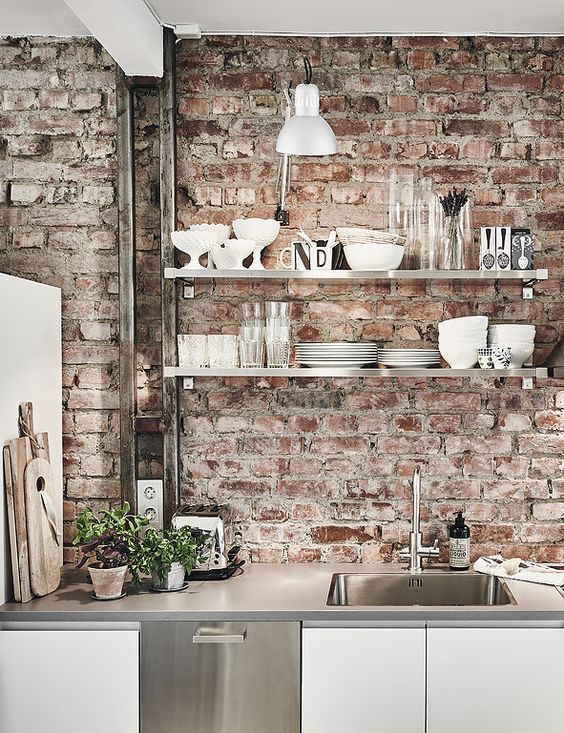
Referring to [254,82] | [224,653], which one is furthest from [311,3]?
[224,653]

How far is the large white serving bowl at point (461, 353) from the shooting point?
284 centimetres

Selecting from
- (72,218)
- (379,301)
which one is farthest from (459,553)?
(72,218)

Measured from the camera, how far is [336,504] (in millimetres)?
3047

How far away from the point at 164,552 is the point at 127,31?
5.11 feet

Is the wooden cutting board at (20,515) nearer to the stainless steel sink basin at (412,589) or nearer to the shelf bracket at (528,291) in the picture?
the stainless steel sink basin at (412,589)

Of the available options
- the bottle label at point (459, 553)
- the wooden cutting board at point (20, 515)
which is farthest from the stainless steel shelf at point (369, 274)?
the bottle label at point (459, 553)

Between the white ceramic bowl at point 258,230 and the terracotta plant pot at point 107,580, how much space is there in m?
Answer: 1.16

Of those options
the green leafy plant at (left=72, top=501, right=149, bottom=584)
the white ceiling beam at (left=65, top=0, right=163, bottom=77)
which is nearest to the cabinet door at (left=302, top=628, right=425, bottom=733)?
the green leafy plant at (left=72, top=501, right=149, bottom=584)

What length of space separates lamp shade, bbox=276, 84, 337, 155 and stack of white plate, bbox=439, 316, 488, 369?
0.72m

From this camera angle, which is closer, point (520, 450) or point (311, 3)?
point (311, 3)

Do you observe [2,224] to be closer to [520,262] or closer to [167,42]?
[167,42]

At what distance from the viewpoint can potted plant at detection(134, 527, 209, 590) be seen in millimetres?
2588

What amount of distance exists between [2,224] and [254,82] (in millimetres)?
1046

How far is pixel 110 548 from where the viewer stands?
103 inches
